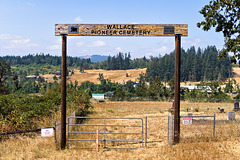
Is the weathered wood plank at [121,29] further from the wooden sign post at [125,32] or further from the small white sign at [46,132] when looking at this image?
the small white sign at [46,132]

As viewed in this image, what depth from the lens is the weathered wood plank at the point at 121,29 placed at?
480 inches

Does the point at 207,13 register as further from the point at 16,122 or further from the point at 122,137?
the point at 16,122

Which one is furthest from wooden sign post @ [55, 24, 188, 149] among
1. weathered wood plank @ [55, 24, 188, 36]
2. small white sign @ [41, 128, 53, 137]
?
small white sign @ [41, 128, 53, 137]

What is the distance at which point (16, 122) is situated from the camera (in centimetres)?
1572

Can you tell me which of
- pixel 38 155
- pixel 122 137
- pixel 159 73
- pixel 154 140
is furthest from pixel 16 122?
pixel 159 73

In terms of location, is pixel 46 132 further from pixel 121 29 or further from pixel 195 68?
pixel 195 68

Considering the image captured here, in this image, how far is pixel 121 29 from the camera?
1234 centimetres

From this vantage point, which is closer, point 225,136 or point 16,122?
point 225,136

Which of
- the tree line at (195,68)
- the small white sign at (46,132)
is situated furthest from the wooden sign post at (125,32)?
the tree line at (195,68)

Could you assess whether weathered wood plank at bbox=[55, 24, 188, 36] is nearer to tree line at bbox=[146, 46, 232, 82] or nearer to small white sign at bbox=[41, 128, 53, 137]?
small white sign at bbox=[41, 128, 53, 137]

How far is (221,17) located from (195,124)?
10.2 m

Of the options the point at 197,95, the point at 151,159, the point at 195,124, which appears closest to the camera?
the point at 151,159

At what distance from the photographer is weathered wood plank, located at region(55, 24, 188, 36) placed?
12.2 metres

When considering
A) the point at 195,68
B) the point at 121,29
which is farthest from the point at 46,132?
the point at 195,68
